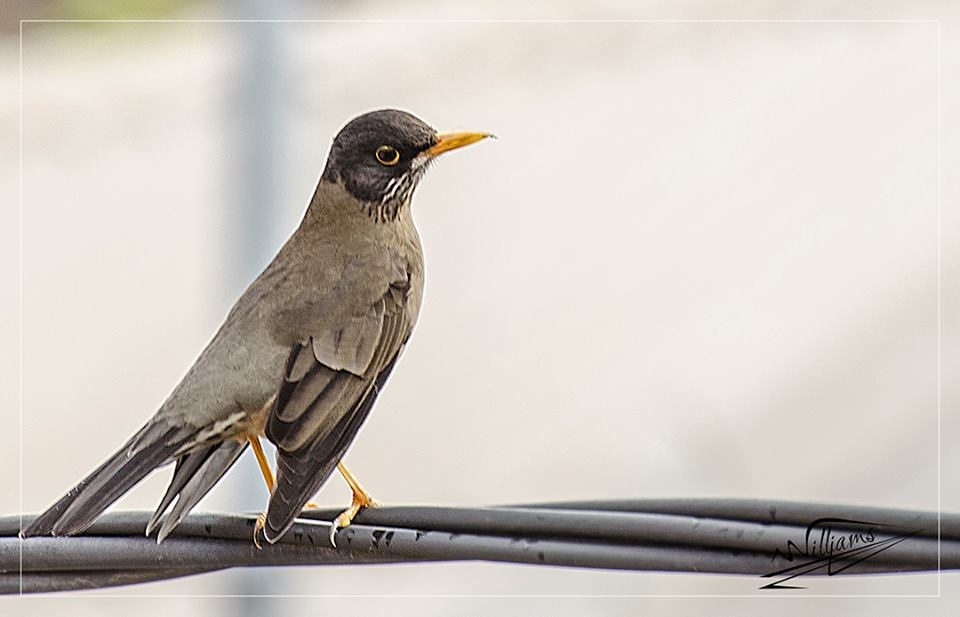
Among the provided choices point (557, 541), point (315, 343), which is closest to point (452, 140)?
point (315, 343)

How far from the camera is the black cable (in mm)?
1385

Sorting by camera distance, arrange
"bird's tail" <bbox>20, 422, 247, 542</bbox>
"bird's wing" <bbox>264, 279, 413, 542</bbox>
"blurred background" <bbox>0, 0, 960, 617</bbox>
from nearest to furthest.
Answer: "bird's tail" <bbox>20, 422, 247, 542</bbox> → "bird's wing" <bbox>264, 279, 413, 542</bbox> → "blurred background" <bbox>0, 0, 960, 617</bbox>

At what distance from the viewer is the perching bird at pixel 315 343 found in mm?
1680

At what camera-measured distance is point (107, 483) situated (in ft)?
5.37

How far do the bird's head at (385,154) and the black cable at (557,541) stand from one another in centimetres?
54

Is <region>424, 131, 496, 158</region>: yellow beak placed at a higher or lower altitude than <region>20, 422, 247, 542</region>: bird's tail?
higher

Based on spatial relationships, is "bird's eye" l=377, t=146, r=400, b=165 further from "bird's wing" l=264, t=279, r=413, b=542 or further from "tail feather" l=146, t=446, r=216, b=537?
"tail feather" l=146, t=446, r=216, b=537

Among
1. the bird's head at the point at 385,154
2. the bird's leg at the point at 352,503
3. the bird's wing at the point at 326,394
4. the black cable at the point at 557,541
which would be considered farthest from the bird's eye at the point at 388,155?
the black cable at the point at 557,541

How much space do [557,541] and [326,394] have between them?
432 millimetres

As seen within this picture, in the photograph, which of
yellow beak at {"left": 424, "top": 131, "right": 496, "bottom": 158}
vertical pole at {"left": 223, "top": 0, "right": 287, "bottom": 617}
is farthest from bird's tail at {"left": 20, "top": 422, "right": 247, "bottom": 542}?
yellow beak at {"left": 424, "top": 131, "right": 496, "bottom": 158}

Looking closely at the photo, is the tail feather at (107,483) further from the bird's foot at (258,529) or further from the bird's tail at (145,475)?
the bird's foot at (258,529)

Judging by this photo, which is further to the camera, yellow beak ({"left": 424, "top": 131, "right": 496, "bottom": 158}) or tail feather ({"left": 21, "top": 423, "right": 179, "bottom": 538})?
yellow beak ({"left": 424, "top": 131, "right": 496, "bottom": 158})

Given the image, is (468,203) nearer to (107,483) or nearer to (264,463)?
(264,463)

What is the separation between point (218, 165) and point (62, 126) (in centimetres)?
81
